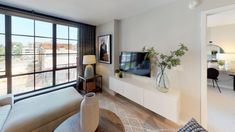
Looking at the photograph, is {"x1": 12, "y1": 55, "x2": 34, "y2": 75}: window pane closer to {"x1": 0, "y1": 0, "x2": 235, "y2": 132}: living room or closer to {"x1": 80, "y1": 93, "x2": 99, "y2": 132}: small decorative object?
{"x1": 0, "y1": 0, "x2": 235, "y2": 132}: living room

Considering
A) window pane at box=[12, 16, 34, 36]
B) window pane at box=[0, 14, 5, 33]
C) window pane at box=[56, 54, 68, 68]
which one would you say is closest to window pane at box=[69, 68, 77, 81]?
window pane at box=[56, 54, 68, 68]

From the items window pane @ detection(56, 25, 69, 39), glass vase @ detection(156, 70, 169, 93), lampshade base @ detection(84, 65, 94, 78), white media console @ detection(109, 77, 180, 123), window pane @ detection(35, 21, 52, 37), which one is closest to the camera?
white media console @ detection(109, 77, 180, 123)

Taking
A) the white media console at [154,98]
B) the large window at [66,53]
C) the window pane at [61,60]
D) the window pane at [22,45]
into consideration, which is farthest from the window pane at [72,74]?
the white media console at [154,98]

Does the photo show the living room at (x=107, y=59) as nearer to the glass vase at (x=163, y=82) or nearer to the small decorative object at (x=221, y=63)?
the glass vase at (x=163, y=82)

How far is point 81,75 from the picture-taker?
3.78 m

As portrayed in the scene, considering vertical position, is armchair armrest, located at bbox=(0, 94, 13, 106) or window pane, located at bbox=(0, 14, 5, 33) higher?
window pane, located at bbox=(0, 14, 5, 33)

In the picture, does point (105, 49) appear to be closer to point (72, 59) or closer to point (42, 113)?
point (72, 59)

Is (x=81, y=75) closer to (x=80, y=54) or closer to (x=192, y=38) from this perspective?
(x=80, y=54)

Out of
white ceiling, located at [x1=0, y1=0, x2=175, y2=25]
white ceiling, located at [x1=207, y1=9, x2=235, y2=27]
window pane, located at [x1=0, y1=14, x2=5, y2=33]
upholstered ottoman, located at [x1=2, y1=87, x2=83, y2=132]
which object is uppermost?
white ceiling, located at [x1=207, y1=9, x2=235, y2=27]

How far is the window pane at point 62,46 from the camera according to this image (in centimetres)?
340

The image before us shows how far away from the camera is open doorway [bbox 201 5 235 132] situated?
6.64 ft

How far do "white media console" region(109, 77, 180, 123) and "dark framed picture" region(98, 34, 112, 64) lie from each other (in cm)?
99

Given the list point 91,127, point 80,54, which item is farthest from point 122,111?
point 80,54

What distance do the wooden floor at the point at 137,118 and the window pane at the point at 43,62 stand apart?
1.79 m
